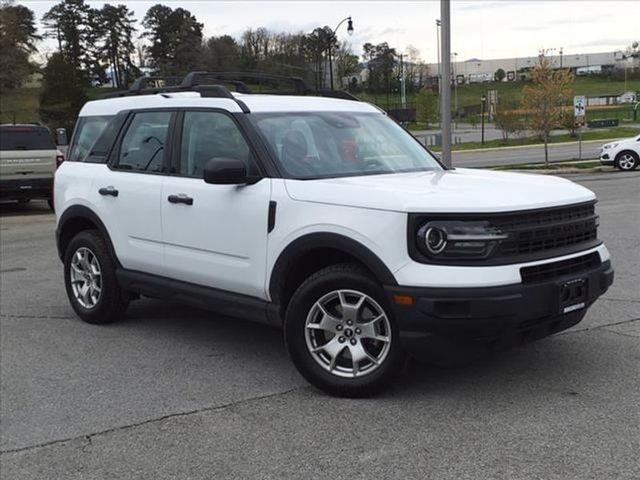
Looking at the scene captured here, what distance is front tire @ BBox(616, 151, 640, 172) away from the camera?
25.1 m

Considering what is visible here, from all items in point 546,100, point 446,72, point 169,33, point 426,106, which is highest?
point 169,33

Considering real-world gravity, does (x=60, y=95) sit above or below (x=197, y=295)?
above

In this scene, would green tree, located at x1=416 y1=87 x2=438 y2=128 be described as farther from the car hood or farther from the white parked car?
the car hood

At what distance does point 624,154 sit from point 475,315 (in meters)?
23.8

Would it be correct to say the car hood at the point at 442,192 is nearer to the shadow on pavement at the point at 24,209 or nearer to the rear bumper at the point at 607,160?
the shadow on pavement at the point at 24,209

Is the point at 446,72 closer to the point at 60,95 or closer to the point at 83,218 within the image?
the point at 83,218

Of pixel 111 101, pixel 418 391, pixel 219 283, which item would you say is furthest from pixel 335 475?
pixel 111 101

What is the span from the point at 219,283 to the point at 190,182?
79 cm

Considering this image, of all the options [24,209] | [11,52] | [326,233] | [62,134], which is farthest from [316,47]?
[326,233]

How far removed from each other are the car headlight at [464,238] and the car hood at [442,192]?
3.2 inches

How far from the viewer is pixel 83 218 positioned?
643cm

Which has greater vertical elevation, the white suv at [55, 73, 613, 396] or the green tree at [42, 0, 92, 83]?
the green tree at [42, 0, 92, 83]

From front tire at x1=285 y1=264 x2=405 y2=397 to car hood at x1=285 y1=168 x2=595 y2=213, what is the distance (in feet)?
1.47

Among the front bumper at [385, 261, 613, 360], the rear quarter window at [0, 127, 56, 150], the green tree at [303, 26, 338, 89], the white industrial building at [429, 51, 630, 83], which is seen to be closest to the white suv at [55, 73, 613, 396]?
the front bumper at [385, 261, 613, 360]
